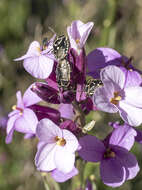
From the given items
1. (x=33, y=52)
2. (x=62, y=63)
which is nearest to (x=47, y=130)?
(x=62, y=63)

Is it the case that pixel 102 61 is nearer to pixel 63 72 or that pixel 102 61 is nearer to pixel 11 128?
pixel 63 72

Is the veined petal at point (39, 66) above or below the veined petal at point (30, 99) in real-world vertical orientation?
above

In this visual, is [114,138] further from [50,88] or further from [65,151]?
[50,88]

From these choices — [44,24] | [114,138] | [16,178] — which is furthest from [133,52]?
[114,138]

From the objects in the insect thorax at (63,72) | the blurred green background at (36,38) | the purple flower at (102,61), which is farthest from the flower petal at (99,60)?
the blurred green background at (36,38)

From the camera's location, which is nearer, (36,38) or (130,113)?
(130,113)

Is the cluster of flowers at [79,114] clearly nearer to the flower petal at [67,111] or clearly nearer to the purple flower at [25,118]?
the purple flower at [25,118]

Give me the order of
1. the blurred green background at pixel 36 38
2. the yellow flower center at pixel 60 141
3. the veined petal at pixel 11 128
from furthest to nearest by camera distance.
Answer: the blurred green background at pixel 36 38 → the veined petal at pixel 11 128 → the yellow flower center at pixel 60 141
